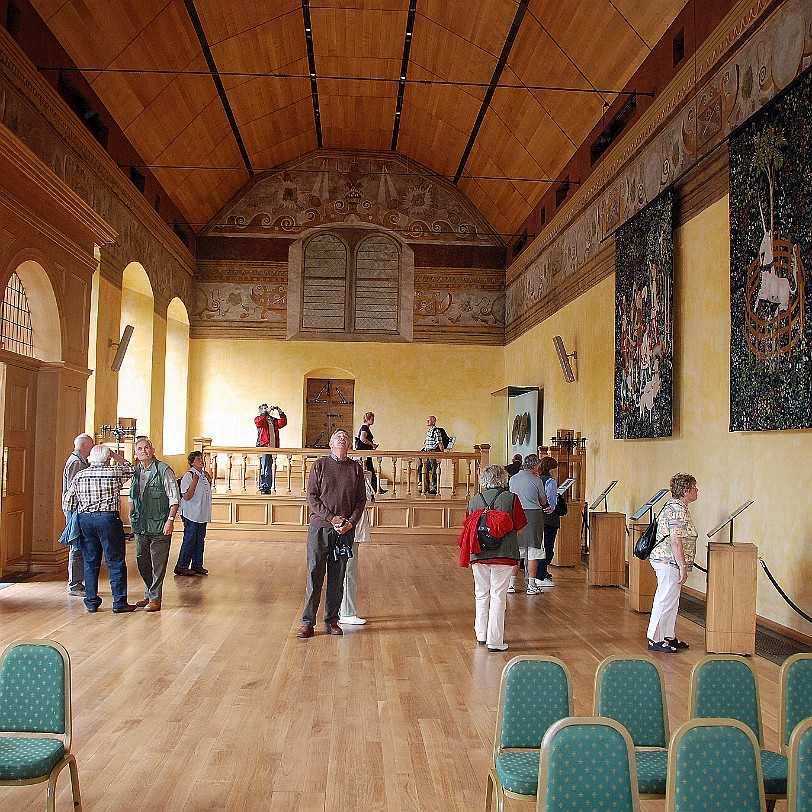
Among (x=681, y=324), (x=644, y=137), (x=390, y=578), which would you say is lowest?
(x=390, y=578)

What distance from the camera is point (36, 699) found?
3.71 metres

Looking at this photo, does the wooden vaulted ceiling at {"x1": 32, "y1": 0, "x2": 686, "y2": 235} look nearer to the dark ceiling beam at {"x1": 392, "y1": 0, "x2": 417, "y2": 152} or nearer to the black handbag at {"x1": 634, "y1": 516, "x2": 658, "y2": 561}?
the dark ceiling beam at {"x1": 392, "y1": 0, "x2": 417, "y2": 152}

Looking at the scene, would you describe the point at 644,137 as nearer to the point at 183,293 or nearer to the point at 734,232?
the point at 734,232

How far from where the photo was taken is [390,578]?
11.5m

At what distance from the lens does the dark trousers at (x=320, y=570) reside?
788 centimetres

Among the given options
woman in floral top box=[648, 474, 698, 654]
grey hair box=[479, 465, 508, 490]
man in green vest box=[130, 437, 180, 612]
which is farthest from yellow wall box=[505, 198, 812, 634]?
man in green vest box=[130, 437, 180, 612]

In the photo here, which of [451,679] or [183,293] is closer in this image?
[451,679]

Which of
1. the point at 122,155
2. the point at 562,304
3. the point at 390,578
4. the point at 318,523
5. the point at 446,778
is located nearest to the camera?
the point at 446,778

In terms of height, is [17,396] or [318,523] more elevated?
[17,396]

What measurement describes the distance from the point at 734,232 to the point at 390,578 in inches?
234

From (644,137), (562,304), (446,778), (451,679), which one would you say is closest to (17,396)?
(451,679)

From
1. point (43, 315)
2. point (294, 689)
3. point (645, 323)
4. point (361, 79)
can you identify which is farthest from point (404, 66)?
point (294, 689)

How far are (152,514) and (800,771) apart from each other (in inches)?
276

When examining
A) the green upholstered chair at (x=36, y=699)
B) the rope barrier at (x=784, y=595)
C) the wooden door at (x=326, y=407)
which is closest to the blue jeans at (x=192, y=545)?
the rope barrier at (x=784, y=595)
